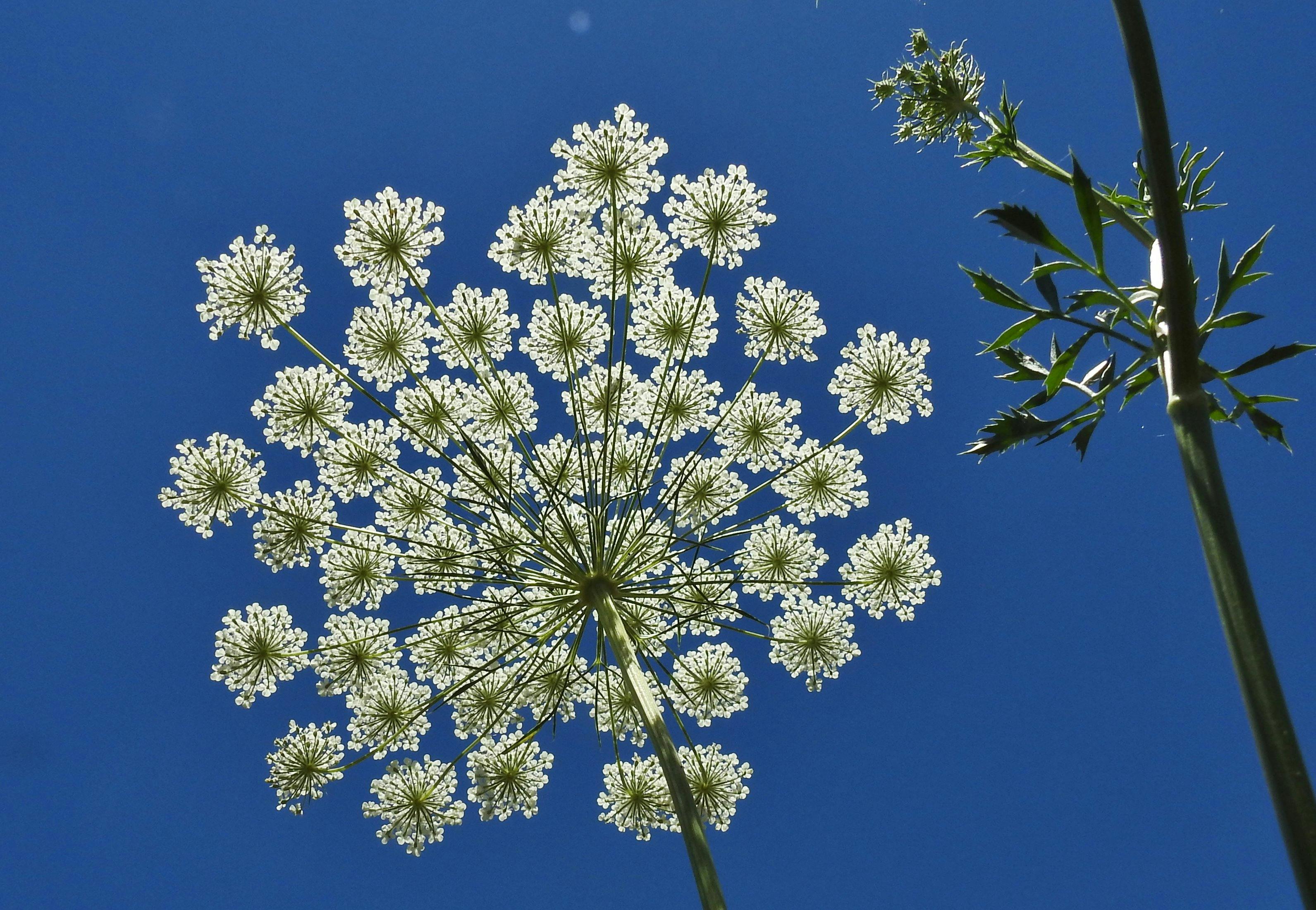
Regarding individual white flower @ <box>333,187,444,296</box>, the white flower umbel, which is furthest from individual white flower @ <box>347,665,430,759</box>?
individual white flower @ <box>333,187,444,296</box>

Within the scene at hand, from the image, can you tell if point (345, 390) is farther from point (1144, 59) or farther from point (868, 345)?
point (1144, 59)

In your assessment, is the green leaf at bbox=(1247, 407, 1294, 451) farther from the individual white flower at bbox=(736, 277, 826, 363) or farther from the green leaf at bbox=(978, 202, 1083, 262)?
the individual white flower at bbox=(736, 277, 826, 363)

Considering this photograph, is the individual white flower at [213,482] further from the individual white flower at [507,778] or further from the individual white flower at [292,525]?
the individual white flower at [507,778]

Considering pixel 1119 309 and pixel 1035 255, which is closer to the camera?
pixel 1119 309

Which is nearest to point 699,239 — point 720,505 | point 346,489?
point 720,505

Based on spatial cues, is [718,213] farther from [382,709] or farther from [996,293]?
[382,709]

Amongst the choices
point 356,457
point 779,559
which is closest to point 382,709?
point 356,457

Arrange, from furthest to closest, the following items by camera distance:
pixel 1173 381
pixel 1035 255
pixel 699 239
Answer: pixel 699 239
pixel 1035 255
pixel 1173 381

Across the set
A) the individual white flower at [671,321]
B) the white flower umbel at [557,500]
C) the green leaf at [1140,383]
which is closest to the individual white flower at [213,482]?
the white flower umbel at [557,500]
